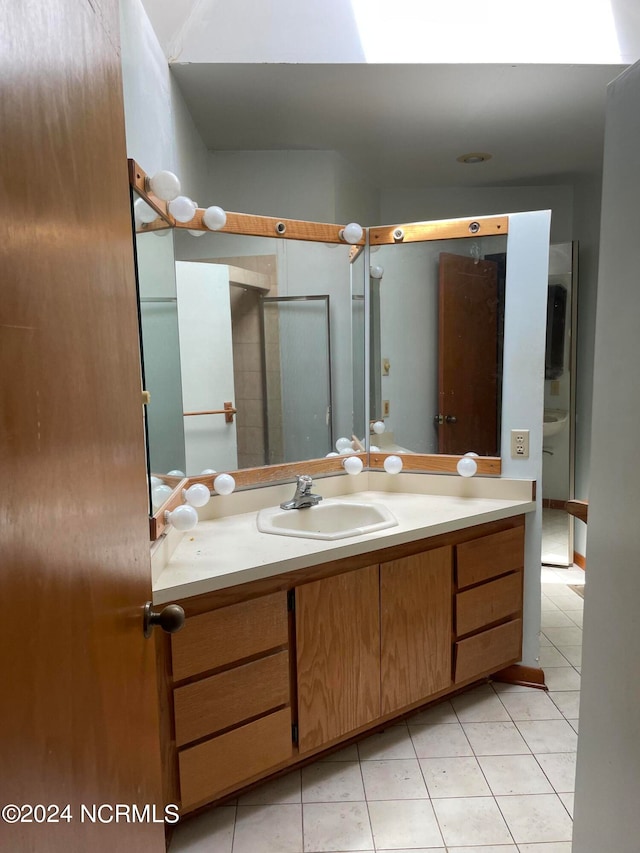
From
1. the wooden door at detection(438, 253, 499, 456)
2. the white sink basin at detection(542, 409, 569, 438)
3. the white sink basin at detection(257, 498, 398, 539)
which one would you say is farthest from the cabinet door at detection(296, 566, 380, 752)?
the white sink basin at detection(542, 409, 569, 438)

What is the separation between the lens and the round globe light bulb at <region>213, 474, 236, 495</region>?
2020mm

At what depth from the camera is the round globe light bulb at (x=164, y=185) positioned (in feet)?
5.03

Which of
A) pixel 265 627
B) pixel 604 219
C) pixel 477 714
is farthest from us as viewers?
pixel 477 714

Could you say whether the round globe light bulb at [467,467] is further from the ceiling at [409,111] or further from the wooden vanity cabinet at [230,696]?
the ceiling at [409,111]

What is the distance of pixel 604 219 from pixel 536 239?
4.39 feet

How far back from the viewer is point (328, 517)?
7.27 feet

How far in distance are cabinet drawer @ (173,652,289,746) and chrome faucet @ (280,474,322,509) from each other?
582 millimetres

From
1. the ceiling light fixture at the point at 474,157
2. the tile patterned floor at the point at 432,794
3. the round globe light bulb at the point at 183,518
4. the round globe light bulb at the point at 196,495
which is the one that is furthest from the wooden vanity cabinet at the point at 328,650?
the ceiling light fixture at the point at 474,157

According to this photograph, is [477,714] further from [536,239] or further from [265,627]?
[536,239]

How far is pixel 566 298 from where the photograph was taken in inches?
142

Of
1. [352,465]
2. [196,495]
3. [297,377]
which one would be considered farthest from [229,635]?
[297,377]

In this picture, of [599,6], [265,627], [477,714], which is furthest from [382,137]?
[477,714]

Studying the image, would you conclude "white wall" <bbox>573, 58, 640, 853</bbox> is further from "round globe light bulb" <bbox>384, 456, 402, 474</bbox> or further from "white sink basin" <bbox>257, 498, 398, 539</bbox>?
"round globe light bulb" <bbox>384, 456, 402, 474</bbox>

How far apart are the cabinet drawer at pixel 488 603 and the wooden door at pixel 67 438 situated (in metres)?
1.49
